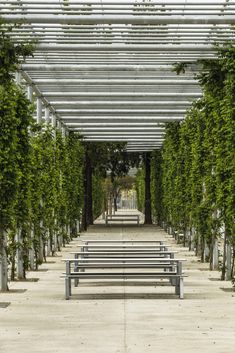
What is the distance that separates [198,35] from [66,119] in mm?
13690

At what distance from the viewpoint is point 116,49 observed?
1520 centimetres

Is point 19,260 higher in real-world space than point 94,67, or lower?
lower

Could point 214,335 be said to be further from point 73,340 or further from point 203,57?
point 203,57

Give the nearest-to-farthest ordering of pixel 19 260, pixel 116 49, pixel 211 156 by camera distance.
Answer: pixel 116 49, pixel 19 260, pixel 211 156

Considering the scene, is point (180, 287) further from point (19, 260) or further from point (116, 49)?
point (116, 49)

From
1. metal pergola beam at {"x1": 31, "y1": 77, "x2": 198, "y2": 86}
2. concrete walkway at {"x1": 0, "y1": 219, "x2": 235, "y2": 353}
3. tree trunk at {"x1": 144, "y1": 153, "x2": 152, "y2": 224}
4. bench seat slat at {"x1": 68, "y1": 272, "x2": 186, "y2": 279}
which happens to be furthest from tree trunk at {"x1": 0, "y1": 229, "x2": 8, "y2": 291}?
tree trunk at {"x1": 144, "y1": 153, "x2": 152, "y2": 224}

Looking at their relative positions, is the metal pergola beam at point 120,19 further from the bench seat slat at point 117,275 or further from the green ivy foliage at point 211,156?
the bench seat slat at point 117,275

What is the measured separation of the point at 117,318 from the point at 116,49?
18.9ft

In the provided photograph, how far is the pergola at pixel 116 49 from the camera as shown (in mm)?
12648

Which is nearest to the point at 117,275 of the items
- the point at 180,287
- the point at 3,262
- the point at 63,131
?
the point at 180,287

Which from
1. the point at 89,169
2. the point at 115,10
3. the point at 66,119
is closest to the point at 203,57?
the point at 115,10

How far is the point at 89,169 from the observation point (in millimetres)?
41094

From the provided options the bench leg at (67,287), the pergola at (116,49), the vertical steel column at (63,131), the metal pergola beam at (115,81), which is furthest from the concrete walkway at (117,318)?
Result: the vertical steel column at (63,131)

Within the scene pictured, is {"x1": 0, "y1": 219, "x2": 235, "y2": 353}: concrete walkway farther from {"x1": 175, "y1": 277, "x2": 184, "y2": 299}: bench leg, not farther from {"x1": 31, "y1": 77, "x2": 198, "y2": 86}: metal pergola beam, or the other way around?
{"x1": 31, "y1": 77, "x2": 198, "y2": 86}: metal pergola beam
